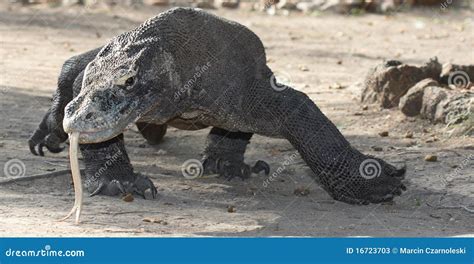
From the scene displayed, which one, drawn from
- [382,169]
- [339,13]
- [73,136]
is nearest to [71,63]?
[73,136]

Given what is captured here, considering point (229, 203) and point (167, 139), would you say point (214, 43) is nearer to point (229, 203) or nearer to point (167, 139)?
point (229, 203)

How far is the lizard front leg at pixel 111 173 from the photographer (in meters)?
7.13

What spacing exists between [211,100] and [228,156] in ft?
3.86

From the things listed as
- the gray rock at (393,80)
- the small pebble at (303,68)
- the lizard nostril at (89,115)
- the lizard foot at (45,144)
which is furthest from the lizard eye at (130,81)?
the small pebble at (303,68)

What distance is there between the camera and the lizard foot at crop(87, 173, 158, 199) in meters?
7.11

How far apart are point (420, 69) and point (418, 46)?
11.3ft

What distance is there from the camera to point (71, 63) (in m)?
7.99

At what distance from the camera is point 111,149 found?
732 centimetres

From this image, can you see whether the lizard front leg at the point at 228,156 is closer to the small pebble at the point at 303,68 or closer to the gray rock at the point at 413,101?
the gray rock at the point at 413,101

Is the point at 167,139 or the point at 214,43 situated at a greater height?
the point at 214,43

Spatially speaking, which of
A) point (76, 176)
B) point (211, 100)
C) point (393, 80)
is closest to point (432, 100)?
point (393, 80)

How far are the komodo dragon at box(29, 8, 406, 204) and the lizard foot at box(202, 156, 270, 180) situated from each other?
602 millimetres

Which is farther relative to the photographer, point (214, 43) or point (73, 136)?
point (214, 43)

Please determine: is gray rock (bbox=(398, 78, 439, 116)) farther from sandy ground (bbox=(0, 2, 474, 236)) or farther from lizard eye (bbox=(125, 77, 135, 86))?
lizard eye (bbox=(125, 77, 135, 86))
